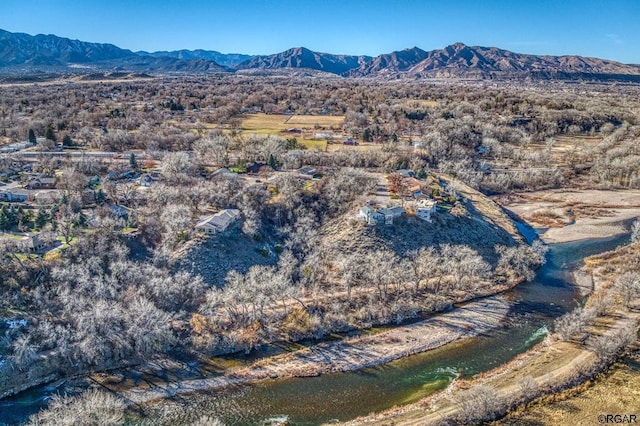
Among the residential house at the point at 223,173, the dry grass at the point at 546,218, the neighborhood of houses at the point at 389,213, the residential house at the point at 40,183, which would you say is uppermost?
the residential house at the point at 223,173

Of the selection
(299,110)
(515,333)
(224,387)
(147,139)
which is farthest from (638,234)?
(299,110)

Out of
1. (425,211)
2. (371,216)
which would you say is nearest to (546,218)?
(425,211)

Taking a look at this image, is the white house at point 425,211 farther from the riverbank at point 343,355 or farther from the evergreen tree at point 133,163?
the evergreen tree at point 133,163

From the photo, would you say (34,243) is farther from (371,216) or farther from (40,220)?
(371,216)

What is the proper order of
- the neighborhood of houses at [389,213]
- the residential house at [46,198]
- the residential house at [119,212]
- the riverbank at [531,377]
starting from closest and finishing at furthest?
the riverbank at [531,377] < the residential house at [119,212] < the residential house at [46,198] < the neighborhood of houses at [389,213]

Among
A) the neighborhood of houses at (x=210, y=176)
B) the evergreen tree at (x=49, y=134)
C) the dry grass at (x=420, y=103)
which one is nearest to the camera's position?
the neighborhood of houses at (x=210, y=176)

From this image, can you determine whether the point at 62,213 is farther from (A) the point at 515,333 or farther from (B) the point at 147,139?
(A) the point at 515,333

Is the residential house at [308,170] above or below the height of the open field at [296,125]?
below

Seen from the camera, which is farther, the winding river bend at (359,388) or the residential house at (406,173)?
the residential house at (406,173)

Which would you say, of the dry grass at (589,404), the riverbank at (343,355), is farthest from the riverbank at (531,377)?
the riverbank at (343,355)
